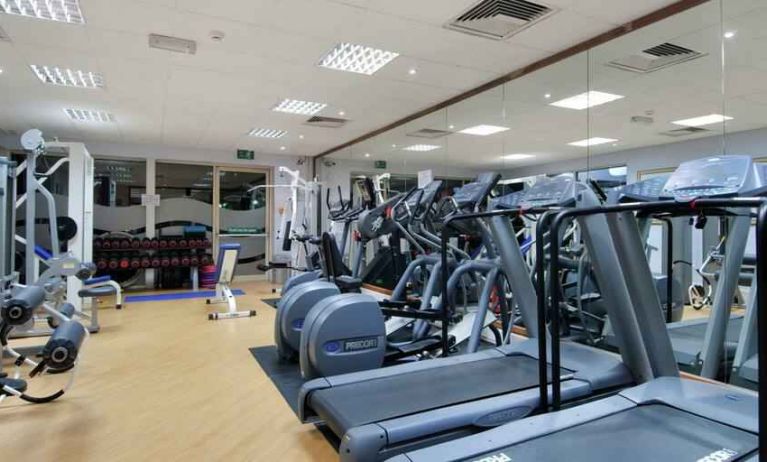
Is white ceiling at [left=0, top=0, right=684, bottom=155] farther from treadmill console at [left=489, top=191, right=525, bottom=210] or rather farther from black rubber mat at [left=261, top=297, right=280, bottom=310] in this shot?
black rubber mat at [left=261, top=297, right=280, bottom=310]

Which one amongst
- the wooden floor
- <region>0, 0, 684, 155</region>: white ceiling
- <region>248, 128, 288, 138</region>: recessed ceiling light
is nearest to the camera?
the wooden floor

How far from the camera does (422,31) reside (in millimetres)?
3803

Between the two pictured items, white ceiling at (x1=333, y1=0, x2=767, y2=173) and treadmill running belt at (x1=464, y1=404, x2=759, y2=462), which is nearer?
treadmill running belt at (x1=464, y1=404, x2=759, y2=462)

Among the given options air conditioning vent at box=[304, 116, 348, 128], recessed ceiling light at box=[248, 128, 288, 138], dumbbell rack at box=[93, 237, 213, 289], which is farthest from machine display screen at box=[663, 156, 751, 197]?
dumbbell rack at box=[93, 237, 213, 289]

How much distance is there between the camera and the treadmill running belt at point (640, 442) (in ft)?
5.50

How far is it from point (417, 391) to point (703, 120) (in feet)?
11.0

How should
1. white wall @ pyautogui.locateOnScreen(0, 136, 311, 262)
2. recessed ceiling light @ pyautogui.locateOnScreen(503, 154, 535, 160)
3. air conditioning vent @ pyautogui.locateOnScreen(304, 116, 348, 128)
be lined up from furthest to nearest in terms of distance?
1. white wall @ pyautogui.locateOnScreen(0, 136, 311, 262)
2. air conditioning vent @ pyautogui.locateOnScreen(304, 116, 348, 128)
3. recessed ceiling light @ pyautogui.locateOnScreen(503, 154, 535, 160)

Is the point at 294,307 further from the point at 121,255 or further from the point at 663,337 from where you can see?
the point at 121,255

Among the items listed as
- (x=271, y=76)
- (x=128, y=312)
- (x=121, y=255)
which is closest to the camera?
(x=271, y=76)

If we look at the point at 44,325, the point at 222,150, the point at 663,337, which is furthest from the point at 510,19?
the point at 222,150

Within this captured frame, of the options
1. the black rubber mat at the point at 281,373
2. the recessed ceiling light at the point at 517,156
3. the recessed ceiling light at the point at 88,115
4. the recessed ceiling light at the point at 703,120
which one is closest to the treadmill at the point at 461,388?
the black rubber mat at the point at 281,373

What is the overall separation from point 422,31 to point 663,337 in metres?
2.92

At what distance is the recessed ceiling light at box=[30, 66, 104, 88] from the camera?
15.7ft

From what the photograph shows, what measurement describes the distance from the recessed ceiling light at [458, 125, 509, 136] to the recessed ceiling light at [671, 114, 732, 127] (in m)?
2.05
